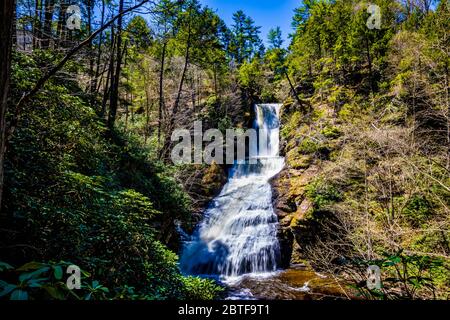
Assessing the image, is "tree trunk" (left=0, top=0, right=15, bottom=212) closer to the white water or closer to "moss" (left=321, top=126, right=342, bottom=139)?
the white water

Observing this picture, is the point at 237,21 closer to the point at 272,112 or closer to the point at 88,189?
the point at 272,112

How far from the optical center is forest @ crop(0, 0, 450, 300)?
3.37 m

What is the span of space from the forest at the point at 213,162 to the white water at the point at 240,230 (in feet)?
0.44

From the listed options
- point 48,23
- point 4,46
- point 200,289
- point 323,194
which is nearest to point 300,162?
point 323,194

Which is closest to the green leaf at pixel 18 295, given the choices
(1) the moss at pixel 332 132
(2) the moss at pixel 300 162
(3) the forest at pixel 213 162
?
(3) the forest at pixel 213 162

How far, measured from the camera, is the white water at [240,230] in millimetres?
11320

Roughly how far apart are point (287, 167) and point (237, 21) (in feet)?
71.5

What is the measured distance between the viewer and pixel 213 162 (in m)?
18.2

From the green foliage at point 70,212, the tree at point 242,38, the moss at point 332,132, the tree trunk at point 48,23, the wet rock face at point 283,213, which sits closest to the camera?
the green foliage at point 70,212

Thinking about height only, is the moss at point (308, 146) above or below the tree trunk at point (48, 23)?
below

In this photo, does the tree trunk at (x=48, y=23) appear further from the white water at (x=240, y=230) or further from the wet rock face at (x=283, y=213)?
the wet rock face at (x=283, y=213)

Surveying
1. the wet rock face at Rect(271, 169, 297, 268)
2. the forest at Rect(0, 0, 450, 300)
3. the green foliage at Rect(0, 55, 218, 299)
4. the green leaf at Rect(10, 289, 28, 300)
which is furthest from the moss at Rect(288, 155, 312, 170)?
the green leaf at Rect(10, 289, 28, 300)
